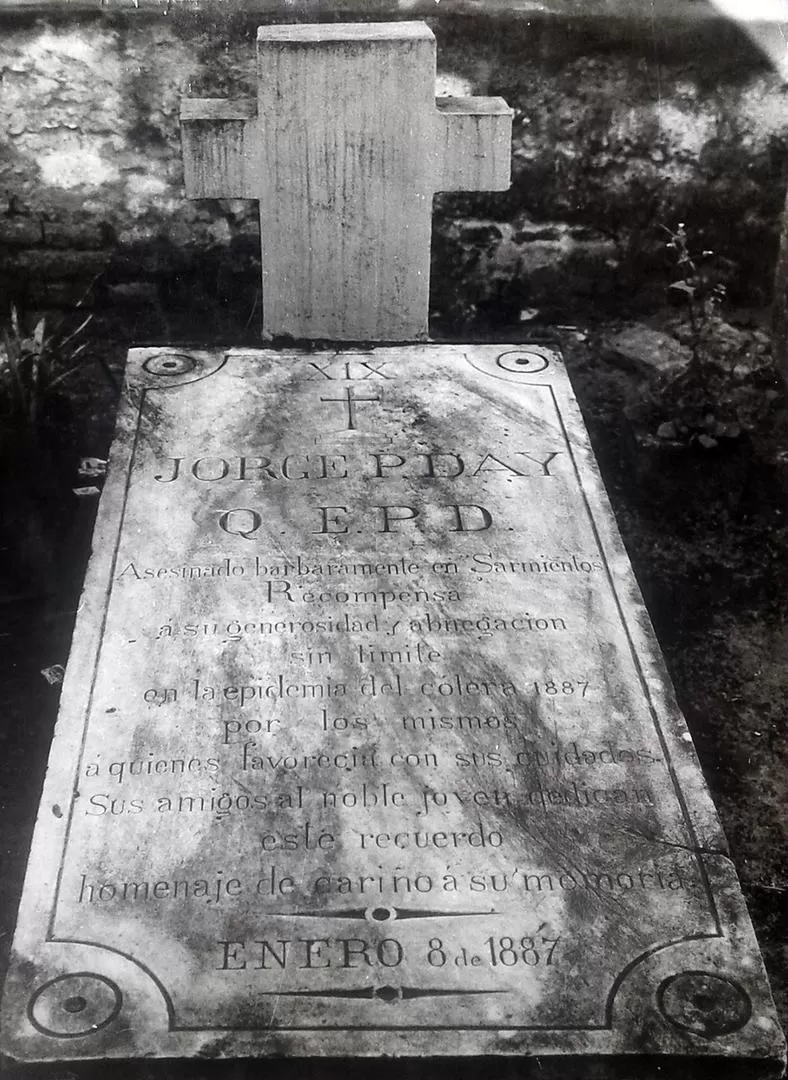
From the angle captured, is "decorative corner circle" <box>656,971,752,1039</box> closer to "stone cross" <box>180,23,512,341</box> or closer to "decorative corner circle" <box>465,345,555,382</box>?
"decorative corner circle" <box>465,345,555,382</box>

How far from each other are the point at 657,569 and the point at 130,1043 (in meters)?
2.35

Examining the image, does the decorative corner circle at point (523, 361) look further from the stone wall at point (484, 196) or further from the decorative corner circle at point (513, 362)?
the stone wall at point (484, 196)

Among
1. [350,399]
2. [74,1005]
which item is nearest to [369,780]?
[74,1005]

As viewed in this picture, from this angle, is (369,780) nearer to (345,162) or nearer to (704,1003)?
(704,1003)

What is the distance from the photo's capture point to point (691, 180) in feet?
14.3

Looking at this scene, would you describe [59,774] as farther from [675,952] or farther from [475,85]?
[475,85]

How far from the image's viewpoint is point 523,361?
3387mm

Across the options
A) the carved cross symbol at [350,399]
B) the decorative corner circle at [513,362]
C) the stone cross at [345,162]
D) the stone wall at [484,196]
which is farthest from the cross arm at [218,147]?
the stone wall at [484,196]

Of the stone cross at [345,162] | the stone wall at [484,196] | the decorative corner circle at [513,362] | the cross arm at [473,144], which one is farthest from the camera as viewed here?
the stone wall at [484,196]

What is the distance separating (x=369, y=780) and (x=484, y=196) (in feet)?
9.31

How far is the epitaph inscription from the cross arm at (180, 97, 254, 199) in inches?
27.8

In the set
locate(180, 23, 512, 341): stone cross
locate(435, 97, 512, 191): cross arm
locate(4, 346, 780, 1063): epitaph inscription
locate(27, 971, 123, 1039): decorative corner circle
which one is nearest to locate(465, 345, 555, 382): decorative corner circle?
locate(180, 23, 512, 341): stone cross

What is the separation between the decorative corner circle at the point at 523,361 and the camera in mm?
3348

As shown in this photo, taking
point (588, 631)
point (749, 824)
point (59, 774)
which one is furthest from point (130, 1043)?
point (749, 824)
